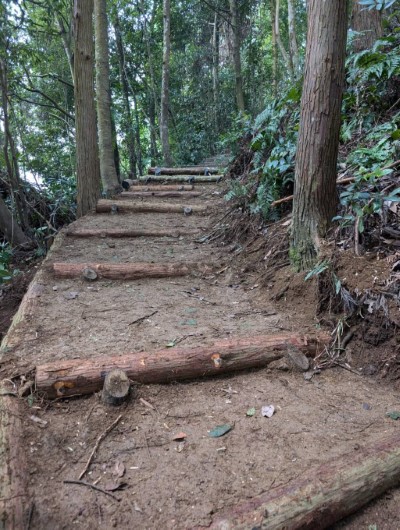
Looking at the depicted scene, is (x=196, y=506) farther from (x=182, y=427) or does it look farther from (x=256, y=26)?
(x=256, y=26)

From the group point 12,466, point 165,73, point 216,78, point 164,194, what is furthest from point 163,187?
point 216,78

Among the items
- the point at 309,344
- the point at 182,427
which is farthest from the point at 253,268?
the point at 182,427

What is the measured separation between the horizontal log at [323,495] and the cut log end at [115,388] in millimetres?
897

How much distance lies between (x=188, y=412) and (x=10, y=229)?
5497 mm

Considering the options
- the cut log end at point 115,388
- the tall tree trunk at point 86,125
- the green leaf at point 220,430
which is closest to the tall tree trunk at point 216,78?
the tall tree trunk at point 86,125

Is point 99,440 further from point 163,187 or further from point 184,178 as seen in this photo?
point 184,178

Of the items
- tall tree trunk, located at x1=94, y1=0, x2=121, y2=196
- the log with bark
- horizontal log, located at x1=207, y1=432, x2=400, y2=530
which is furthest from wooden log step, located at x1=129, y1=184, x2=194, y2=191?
horizontal log, located at x1=207, y1=432, x2=400, y2=530

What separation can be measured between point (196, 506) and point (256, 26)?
67.2 feet

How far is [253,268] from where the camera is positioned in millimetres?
4328

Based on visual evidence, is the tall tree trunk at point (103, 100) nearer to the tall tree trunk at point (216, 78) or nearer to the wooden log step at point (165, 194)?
the wooden log step at point (165, 194)

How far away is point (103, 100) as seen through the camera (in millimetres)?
8398

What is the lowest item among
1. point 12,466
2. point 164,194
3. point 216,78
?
point 12,466

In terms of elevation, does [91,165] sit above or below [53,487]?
above

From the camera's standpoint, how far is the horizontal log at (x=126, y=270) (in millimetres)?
4273
